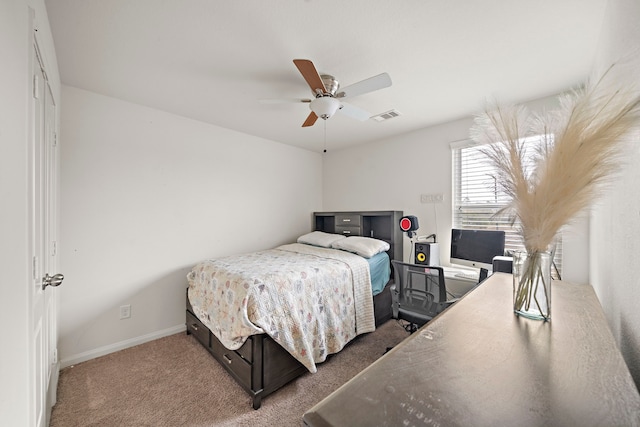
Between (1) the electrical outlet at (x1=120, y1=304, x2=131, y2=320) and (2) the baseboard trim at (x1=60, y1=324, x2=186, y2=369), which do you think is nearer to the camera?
(2) the baseboard trim at (x1=60, y1=324, x2=186, y2=369)

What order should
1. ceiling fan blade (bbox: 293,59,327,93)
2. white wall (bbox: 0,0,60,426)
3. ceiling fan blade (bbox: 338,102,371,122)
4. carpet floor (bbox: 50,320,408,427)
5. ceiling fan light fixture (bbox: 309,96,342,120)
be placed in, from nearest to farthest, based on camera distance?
white wall (bbox: 0,0,60,426) < ceiling fan blade (bbox: 293,59,327,93) < carpet floor (bbox: 50,320,408,427) < ceiling fan light fixture (bbox: 309,96,342,120) < ceiling fan blade (bbox: 338,102,371,122)

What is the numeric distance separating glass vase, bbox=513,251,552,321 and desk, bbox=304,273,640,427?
0.16 ft

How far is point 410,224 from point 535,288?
2.13 m

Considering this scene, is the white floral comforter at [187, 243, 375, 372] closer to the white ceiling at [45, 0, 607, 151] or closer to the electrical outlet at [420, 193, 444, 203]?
the electrical outlet at [420, 193, 444, 203]

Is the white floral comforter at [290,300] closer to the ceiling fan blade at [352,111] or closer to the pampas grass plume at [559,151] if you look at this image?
the ceiling fan blade at [352,111]

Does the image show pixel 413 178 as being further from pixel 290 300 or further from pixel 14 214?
pixel 14 214

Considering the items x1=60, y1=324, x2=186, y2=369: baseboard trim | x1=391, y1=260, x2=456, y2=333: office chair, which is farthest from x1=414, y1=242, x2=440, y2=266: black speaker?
x1=60, y1=324, x2=186, y2=369: baseboard trim

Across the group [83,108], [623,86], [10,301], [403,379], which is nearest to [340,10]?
[623,86]

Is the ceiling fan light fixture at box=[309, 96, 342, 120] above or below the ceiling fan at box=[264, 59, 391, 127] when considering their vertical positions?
below

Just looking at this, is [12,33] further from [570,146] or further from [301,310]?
[301,310]

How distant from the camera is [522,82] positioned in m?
2.01

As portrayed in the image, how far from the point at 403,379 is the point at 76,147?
9.77 feet

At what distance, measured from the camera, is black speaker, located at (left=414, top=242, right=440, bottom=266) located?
2674 millimetres

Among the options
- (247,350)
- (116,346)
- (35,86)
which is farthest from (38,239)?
(116,346)
